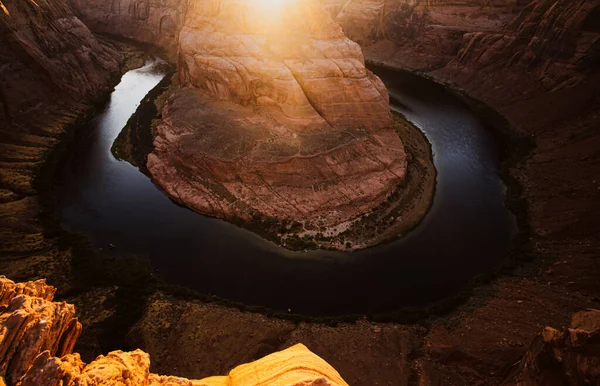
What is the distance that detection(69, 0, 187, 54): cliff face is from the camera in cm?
10881

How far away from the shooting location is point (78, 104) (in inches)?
2635

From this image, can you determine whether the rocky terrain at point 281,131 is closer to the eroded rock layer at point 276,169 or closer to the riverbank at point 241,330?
→ the eroded rock layer at point 276,169

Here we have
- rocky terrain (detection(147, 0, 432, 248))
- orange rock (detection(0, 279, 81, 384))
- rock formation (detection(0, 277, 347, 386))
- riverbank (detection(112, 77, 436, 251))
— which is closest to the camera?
rock formation (detection(0, 277, 347, 386))

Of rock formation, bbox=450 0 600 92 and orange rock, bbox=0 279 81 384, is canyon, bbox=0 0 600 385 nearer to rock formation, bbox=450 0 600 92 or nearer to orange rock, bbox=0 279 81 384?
rock formation, bbox=450 0 600 92

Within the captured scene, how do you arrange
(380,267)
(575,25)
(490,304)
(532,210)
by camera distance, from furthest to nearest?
(575,25) < (532,210) < (380,267) < (490,304)

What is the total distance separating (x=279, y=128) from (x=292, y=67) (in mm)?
9163

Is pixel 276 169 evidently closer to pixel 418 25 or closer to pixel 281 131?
pixel 281 131

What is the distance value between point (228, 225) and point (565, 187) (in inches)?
1665

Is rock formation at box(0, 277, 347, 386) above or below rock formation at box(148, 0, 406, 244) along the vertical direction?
below

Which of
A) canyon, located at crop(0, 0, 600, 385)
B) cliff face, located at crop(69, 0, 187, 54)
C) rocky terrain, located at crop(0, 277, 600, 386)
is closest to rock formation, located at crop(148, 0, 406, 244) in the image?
canyon, located at crop(0, 0, 600, 385)

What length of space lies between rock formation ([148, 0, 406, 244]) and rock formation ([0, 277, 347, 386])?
24358 mm

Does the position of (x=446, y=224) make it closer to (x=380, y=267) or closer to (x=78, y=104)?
(x=380, y=267)

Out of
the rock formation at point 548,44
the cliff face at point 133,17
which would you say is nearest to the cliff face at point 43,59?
the cliff face at point 133,17

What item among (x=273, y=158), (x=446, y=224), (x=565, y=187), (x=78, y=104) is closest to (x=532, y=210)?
(x=565, y=187)
